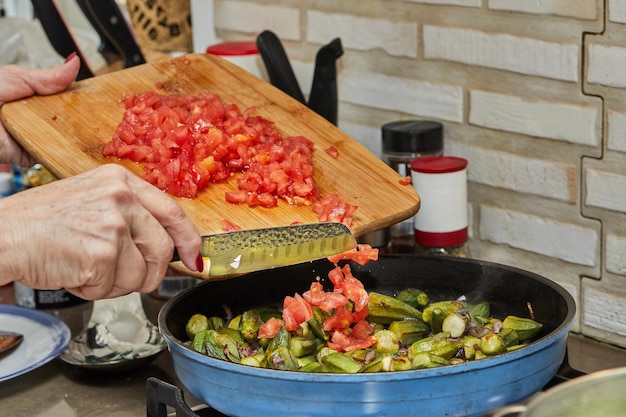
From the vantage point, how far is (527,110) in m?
1.85

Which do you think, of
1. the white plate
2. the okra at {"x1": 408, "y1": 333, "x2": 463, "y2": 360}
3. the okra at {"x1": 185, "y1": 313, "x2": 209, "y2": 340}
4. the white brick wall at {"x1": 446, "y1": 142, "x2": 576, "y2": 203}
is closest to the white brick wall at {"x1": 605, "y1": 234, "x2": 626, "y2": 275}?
the white brick wall at {"x1": 446, "y1": 142, "x2": 576, "y2": 203}

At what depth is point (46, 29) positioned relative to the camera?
210 centimetres

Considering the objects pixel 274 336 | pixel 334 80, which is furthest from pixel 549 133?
pixel 274 336

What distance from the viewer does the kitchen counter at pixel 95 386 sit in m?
1.68

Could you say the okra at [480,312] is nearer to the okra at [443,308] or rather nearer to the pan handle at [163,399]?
the okra at [443,308]

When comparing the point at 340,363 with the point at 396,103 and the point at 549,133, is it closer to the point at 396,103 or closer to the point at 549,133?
the point at 549,133

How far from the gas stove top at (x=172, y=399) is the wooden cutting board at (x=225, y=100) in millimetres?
269

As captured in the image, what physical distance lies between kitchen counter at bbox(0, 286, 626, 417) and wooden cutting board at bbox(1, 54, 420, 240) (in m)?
0.35

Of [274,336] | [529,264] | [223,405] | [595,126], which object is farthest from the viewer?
[529,264]

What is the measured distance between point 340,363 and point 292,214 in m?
0.32

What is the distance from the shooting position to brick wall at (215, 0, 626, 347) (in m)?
1.74

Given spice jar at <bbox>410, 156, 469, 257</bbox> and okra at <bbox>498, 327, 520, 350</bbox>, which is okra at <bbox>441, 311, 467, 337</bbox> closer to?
okra at <bbox>498, 327, 520, 350</bbox>

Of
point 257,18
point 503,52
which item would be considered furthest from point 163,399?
point 257,18

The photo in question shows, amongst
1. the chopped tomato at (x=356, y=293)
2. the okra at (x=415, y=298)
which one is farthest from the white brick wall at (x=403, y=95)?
the chopped tomato at (x=356, y=293)
